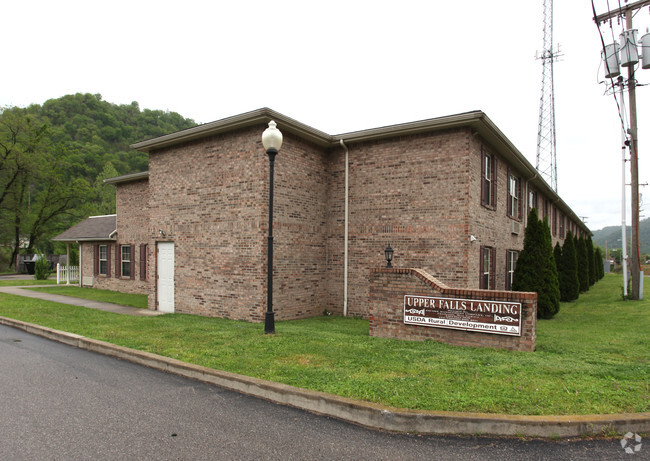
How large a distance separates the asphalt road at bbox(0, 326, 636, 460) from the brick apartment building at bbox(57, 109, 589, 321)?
5.80m

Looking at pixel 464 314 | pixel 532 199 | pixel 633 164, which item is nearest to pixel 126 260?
pixel 464 314

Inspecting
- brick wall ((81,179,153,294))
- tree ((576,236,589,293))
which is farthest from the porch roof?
tree ((576,236,589,293))

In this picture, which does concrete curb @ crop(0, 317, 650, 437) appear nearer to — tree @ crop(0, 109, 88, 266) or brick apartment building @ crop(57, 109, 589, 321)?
brick apartment building @ crop(57, 109, 589, 321)

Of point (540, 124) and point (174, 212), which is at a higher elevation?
point (540, 124)

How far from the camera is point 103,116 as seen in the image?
52.7m

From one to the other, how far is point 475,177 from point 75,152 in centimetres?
4893

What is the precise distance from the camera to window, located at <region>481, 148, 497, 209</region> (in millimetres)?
12045

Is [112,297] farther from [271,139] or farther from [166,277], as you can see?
[271,139]

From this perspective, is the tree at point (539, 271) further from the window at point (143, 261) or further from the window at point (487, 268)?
the window at point (143, 261)

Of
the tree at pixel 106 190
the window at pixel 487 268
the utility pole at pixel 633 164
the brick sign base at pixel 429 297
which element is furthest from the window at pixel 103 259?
the tree at pixel 106 190

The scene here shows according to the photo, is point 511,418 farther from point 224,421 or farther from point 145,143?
point 145,143

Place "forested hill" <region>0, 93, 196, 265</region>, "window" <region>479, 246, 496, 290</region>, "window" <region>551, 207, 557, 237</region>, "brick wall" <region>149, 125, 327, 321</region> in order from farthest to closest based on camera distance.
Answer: "forested hill" <region>0, 93, 196, 265</region>
"window" <region>551, 207, 557, 237</region>
"window" <region>479, 246, 496, 290</region>
"brick wall" <region>149, 125, 327, 321</region>

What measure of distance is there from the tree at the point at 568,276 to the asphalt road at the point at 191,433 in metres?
16.3

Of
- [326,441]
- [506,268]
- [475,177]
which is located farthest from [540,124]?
[326,441]
